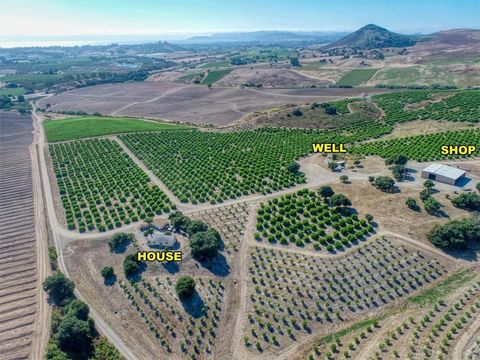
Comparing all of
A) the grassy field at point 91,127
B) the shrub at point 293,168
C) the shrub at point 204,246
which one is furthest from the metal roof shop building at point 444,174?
the grassy field at point 91,127

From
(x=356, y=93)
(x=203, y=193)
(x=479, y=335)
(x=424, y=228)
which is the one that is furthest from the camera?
(x=356, y=93)

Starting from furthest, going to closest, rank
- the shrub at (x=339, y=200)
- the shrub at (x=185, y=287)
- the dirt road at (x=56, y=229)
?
the shrub at (x=339, y=200) → the shrub at (x=185, y=287) → the dirt road at (x=56, y=229)

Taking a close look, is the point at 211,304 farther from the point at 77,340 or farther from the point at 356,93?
the point at 356,93

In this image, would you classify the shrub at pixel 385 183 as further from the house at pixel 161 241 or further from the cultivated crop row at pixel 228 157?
the house at pixel 161 241

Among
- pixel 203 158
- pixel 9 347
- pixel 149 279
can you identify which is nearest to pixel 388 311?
pixel 149 279

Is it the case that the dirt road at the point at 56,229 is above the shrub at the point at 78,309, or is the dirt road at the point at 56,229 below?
below

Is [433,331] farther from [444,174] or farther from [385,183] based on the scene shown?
[444,174]
